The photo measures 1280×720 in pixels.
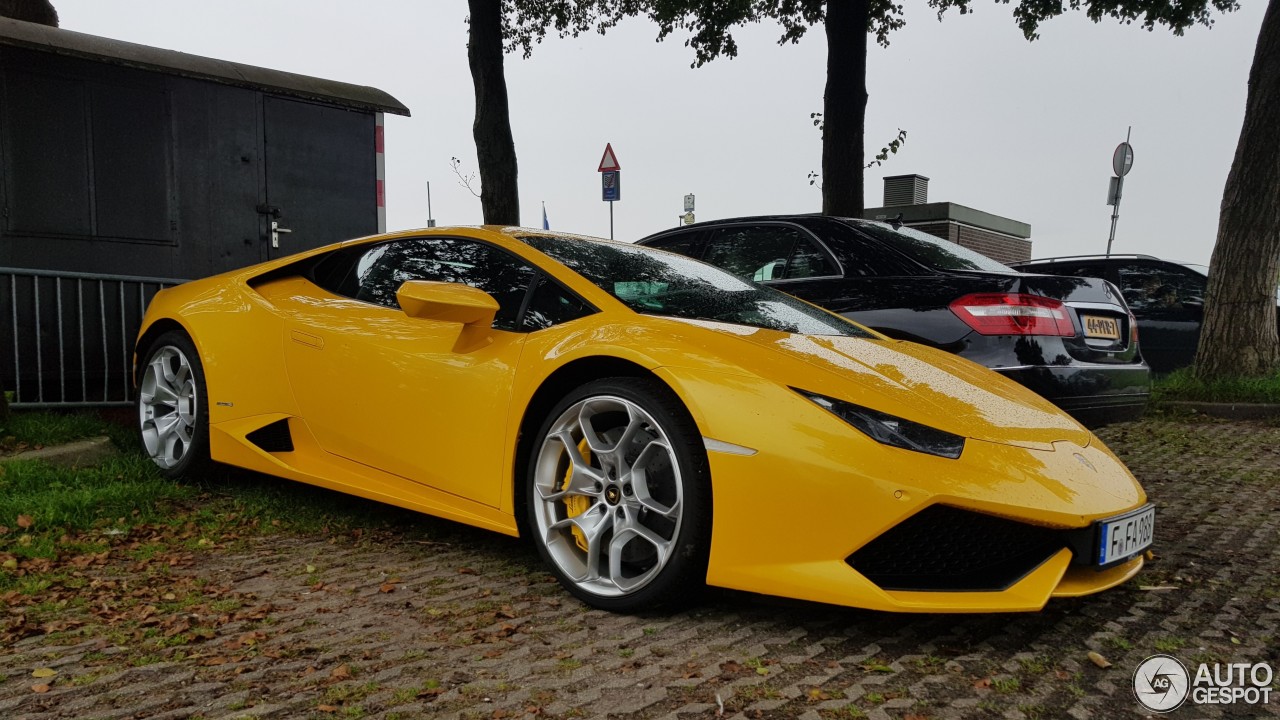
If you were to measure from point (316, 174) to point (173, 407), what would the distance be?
301cm

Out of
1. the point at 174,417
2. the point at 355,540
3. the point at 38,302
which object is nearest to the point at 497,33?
the point at 38,302

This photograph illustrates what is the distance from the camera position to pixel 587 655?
2.52 metres

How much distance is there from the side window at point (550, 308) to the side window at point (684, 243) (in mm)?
2480

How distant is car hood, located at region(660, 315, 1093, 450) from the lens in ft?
8.68

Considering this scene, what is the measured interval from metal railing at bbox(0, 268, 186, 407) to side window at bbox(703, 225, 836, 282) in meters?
3.48

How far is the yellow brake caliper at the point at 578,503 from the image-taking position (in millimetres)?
2973

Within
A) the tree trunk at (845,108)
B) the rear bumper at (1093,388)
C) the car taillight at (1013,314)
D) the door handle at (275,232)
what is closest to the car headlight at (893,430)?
the rear bumper at (1093,388)

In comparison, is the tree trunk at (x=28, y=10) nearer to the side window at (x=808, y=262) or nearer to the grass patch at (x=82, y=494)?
the grass patch at (x=82, y=494)

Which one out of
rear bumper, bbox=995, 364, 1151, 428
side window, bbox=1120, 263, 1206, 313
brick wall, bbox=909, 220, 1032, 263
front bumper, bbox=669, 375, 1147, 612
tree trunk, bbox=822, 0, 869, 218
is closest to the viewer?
front bumper, bbox=669, 375, 1147, 612

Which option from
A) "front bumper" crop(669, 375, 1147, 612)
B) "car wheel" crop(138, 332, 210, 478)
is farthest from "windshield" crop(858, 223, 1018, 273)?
"car wheel" crop(138, 332, 210, 478)

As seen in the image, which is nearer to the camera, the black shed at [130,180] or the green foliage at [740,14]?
the black shed at [130,180]

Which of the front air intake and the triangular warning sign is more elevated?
the triangular warning sign

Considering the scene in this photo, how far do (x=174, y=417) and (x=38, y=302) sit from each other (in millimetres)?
1693

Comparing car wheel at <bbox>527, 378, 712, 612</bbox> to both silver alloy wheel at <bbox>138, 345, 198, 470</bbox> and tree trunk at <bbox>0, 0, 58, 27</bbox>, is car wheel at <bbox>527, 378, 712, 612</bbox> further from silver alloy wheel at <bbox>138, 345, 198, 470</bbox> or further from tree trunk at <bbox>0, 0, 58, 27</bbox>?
tree trunk at <bbox>0, 0, 58, 27</bbox>
